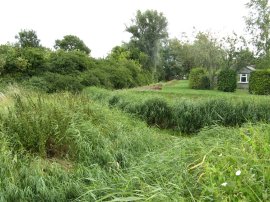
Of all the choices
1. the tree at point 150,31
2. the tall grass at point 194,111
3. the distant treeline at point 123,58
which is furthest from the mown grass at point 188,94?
the tree at point 150,31

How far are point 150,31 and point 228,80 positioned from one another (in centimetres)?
1179

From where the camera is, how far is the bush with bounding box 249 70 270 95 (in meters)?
16.3

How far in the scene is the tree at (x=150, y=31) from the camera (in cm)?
2698

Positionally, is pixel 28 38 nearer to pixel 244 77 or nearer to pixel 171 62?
pixel 171 62

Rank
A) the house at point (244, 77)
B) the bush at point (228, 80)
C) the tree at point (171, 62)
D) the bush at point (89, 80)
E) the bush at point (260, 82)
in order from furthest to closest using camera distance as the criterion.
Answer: the tree at point (171, 62), the house at point (244, 77), the bush at point (228, 80), the bush at point (260, 82), the bush at point (89, 80)

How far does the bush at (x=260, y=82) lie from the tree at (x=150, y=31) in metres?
12.1

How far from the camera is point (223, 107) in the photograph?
23.9ft

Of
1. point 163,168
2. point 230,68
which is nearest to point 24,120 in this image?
point 163,168

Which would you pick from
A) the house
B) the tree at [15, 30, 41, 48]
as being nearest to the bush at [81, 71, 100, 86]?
the house

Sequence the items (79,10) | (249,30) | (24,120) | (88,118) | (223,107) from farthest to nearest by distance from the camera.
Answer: (249,30)
(79,10)
(223,107)
(88,118)
(24,120)

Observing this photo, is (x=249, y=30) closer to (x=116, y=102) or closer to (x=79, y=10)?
(x=79, y=10)

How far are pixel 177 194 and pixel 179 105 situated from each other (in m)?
5.78

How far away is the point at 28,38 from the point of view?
28.6 meters

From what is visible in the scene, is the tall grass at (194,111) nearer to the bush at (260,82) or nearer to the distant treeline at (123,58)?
the distant treeline at (123,58)
